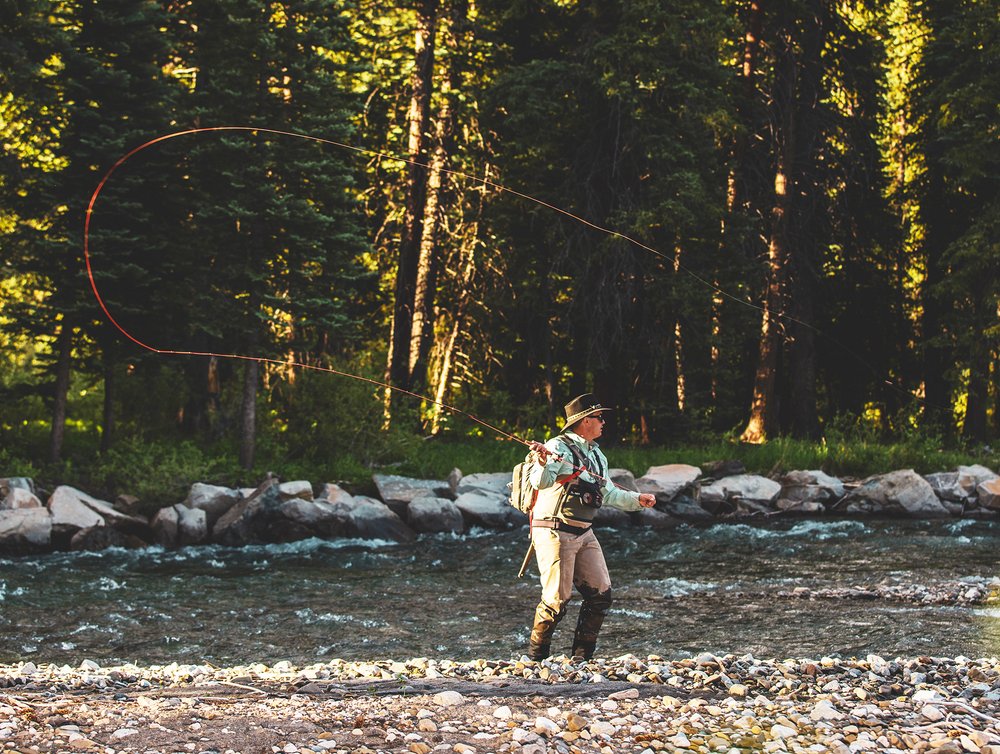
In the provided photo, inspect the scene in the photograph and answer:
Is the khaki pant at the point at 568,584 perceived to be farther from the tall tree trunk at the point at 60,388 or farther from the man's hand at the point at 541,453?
the tall tree trunk at the point at 60,388

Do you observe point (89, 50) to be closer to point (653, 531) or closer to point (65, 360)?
point (65, 360)

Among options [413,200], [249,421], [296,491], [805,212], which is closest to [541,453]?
[296,491]

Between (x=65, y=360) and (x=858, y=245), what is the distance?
1793cm

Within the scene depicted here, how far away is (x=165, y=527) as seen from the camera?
15594 millimetres

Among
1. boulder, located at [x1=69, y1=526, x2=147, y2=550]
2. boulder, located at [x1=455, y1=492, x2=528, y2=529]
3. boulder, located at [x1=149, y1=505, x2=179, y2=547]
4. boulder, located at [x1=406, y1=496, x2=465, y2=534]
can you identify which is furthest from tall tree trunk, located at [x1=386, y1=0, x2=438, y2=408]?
boulder, located at [x1=69, y1=526, x2=147, y2=550]

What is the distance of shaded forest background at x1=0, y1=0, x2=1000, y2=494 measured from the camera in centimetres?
1712

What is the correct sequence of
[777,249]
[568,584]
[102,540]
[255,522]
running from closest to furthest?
[568,584]
[102,540]
[255,522]
[777,249]

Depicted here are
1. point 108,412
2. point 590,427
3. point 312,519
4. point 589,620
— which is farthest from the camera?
point 108,412

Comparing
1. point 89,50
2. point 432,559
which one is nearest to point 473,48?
point 89,50

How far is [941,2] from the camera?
24953 millimetres

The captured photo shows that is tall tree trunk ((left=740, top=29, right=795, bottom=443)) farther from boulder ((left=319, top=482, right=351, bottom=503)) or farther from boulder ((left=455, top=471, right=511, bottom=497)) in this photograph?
boulder ((left=319, top=482, right=351, bottom=503))

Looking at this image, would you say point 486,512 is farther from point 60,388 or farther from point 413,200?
point 413,200

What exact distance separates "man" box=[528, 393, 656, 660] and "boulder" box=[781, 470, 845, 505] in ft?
36.8

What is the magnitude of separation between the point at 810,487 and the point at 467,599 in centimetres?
886
